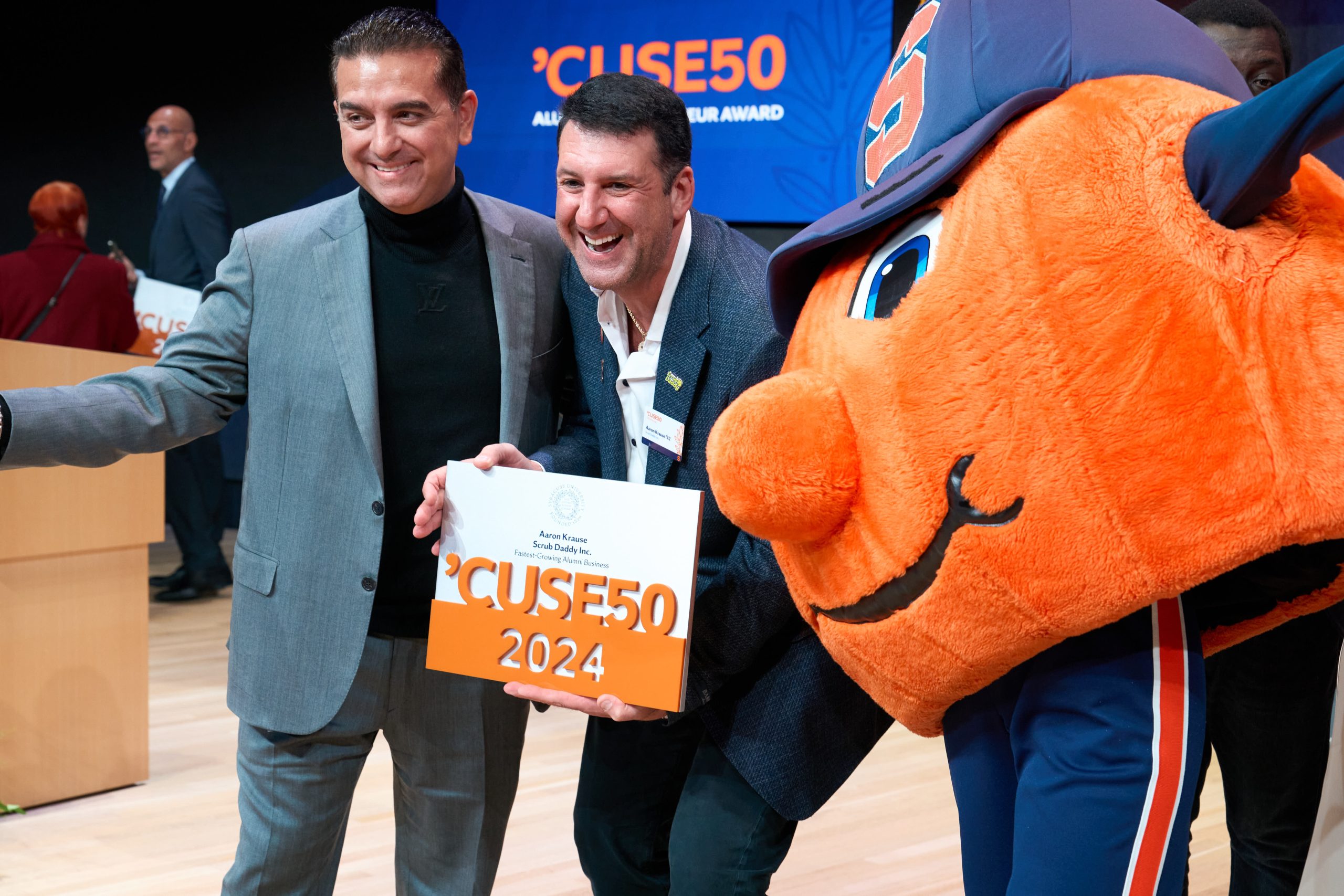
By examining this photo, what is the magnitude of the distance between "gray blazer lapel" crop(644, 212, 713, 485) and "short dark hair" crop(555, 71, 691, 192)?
0.46ft

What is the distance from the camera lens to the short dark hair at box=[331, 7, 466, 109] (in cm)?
190

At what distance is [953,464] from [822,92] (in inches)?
170

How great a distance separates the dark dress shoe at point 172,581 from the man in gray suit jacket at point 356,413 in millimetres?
4270

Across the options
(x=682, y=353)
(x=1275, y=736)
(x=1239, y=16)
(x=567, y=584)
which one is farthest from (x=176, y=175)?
(x=1275, y=736)

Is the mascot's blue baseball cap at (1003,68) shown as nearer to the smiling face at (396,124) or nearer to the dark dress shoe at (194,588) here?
the smiling face at (396,124)

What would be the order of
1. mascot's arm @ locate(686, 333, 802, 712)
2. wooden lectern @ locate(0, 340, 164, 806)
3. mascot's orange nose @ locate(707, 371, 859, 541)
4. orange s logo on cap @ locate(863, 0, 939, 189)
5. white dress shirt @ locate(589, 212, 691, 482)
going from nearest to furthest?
mascot's orange nose @ locate(707, 371, 859, 541) → orange s logo on cap @ locate(863, 0, 939, 189) → mascot's arm @ locate(686, 333, 802, 712) → white dress shirt @ locate(589, 212, 691, 482) → wooden lectern @ locate(0, 340, 164, 806)

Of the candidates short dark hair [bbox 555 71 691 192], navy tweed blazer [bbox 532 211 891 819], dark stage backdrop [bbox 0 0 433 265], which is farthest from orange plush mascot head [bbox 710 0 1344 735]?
dark stage backdrop [bbox 0 0 433 265]

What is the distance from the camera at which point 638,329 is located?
193cm

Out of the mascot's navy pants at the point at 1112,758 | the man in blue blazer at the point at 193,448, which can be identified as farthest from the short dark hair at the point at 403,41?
the man in blue blazer at the point at 193,448

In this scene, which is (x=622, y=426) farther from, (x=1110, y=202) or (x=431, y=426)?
(x=1110, y=202)

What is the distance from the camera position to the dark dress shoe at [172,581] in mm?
6000

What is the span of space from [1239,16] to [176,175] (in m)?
5.28

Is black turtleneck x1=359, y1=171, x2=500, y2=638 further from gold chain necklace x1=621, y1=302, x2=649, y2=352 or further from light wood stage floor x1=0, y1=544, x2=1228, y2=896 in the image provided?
light wood stage floor x1=0, y1=544, x2=1228, y2=896

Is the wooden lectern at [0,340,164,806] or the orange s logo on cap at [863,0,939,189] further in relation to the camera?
the wooden lectern at [0,340,164,806]
